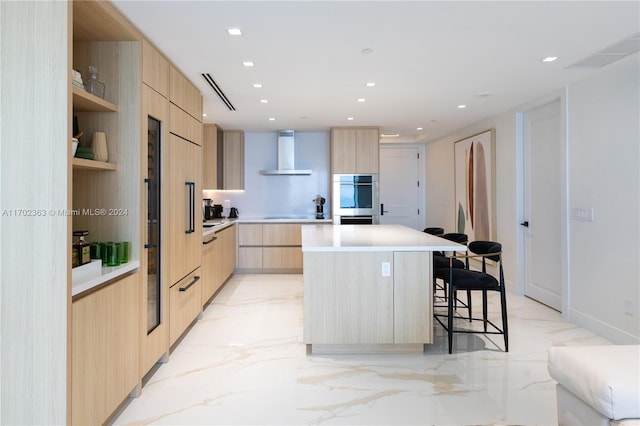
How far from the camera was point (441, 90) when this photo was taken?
A: 393 cm

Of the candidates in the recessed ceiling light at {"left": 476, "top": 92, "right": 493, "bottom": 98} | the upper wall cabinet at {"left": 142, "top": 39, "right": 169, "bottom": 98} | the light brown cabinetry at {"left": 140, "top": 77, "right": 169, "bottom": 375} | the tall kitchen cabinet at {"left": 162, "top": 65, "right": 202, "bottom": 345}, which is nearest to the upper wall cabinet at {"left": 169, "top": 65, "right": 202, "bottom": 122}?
the tall kitchen cabinet at {"left": 162, "top": 65, "right": 202, "bottom": 345}

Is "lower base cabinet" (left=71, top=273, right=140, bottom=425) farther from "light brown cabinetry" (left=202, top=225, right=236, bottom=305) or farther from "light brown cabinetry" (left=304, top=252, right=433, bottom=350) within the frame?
"light brown cabinetry" (left=202, top=225, right=236, bottom=305)

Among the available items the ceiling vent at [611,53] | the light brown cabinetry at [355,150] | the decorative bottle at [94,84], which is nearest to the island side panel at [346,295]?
the decorative bottle at [94,84]

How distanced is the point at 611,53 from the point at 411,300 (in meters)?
2.50

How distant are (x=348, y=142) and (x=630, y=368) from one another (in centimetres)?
496

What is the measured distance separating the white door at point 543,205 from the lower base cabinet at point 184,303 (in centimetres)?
381

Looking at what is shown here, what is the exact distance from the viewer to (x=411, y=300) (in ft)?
9.71

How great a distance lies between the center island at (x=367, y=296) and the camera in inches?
116

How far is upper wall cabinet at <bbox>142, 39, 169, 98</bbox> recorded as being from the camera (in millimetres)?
2492

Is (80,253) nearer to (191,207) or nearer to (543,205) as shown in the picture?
(191,207)

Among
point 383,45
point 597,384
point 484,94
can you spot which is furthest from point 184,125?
point 597,384

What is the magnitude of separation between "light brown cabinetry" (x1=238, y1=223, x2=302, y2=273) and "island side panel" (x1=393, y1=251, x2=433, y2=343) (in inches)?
127
